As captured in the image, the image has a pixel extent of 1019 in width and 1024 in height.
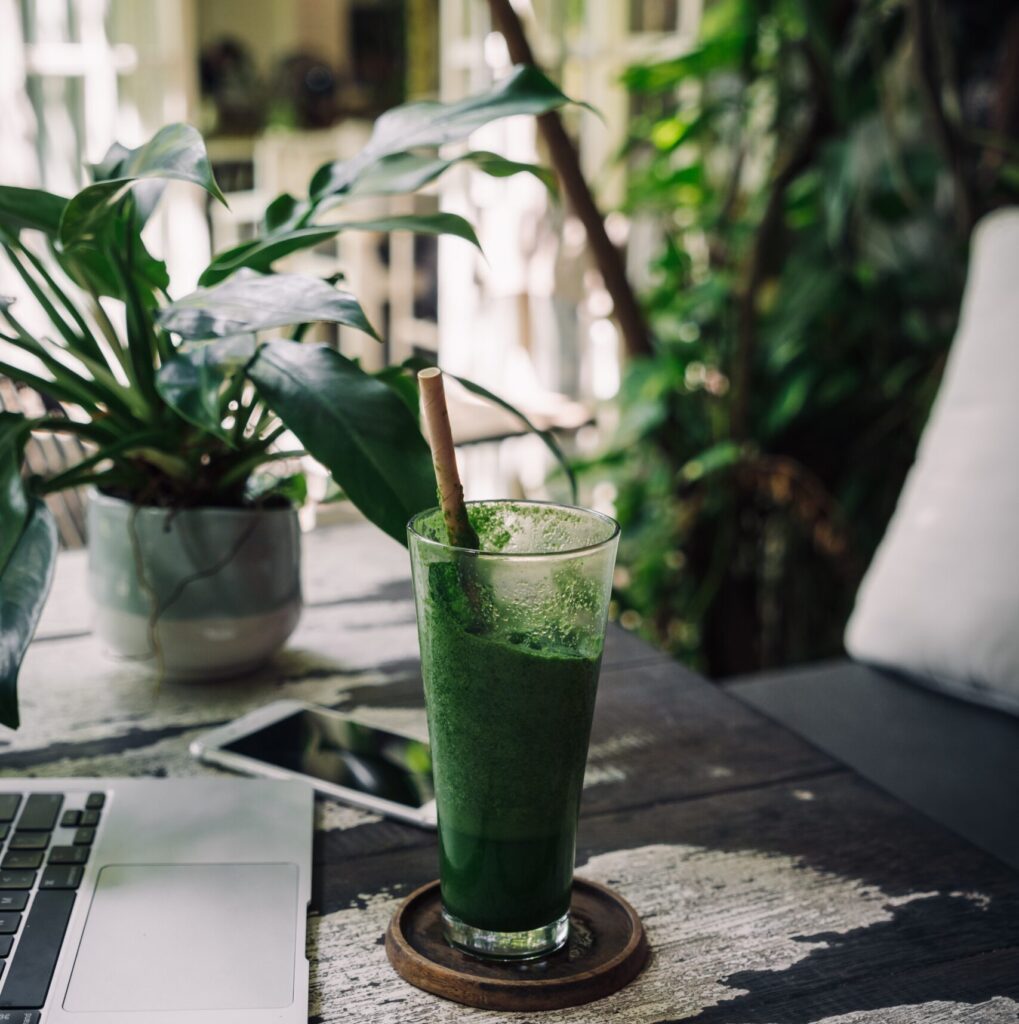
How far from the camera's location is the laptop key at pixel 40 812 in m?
0.63

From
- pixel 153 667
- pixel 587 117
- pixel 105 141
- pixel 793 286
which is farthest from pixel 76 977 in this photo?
pixel 105 141

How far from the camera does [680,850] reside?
2.21ft

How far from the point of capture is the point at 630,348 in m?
1.82

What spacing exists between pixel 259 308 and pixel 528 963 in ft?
1.19

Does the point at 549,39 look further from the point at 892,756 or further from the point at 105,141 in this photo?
the point at 892,756

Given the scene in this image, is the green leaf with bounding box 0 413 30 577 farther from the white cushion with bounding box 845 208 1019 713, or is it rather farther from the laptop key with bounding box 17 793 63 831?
the white cushion with bounding box 845 208 1019 713

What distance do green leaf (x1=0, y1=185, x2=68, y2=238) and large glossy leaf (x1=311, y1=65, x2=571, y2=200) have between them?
17 centimetres

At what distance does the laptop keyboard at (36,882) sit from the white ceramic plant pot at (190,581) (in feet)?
0.60

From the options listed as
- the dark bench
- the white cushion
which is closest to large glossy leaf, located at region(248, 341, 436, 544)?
the dark bench

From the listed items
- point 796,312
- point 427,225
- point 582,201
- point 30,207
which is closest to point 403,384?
point 427,225

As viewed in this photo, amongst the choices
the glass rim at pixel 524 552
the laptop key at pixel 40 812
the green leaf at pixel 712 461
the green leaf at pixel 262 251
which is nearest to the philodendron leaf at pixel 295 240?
the green leaf at pixel 262 251

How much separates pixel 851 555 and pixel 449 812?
1293mm

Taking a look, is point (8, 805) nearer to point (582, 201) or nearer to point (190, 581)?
point (190, 581)

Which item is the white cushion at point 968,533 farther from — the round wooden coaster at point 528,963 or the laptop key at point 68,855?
the laptop key at point 68,855
